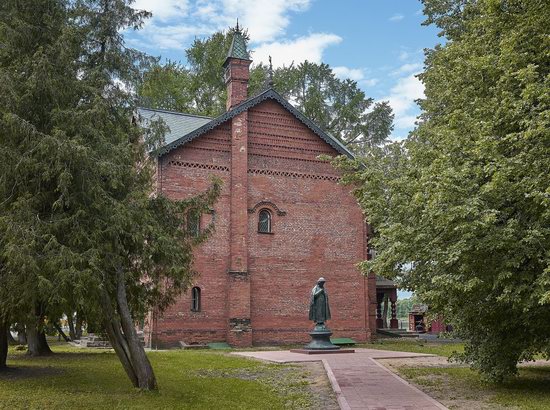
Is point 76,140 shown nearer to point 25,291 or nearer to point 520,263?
point 25,291

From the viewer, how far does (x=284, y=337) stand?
2639 cm

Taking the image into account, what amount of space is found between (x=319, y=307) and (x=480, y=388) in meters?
9.72

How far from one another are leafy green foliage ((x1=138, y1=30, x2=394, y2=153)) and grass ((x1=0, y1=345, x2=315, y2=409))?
28860mm

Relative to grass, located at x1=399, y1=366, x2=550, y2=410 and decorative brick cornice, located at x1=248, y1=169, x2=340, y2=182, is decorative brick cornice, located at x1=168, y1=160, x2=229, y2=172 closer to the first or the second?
decorative brick cornice, located at x1=248, y1=169, x2=340, y2=182

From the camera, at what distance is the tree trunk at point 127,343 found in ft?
38.1

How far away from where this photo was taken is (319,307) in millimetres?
22328

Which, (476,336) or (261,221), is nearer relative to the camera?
(476,336)

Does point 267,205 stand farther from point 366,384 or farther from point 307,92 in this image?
point 307,92

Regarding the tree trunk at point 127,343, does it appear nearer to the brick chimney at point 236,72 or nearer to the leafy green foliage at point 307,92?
the brick chimney at point 236,72

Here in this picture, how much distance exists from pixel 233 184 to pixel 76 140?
16.1 meters

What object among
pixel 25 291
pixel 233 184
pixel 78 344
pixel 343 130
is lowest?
pixel 78 344

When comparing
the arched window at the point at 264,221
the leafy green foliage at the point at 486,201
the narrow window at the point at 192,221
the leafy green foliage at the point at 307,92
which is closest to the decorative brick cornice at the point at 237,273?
the arched window at the point at 264,221

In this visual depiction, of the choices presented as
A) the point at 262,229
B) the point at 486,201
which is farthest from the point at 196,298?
the point at 486,201

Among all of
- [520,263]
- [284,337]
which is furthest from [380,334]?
[520,263]
